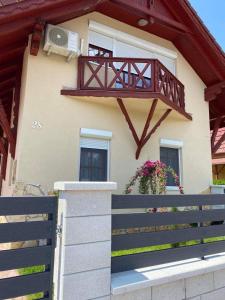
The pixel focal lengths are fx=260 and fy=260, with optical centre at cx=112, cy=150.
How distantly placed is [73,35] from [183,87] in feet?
14.0

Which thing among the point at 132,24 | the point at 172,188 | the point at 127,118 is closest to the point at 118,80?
the point at 127,118

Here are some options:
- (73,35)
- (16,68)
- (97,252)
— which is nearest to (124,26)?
(73,35)

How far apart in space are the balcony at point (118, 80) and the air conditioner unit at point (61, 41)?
0.47 metres

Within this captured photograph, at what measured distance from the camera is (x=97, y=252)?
276 centimetres

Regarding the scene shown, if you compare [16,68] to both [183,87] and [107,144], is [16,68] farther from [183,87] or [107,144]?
[183,87]

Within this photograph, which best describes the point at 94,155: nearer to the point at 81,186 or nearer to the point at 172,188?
the point at 172,188

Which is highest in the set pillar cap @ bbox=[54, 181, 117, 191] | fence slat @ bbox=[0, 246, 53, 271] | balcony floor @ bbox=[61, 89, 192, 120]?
balcony floor @ bbox=[61, 89, 192, 120]

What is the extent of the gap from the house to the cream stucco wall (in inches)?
1.0

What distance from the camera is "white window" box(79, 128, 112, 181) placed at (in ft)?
24.1

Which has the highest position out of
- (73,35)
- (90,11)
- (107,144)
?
(90,11)

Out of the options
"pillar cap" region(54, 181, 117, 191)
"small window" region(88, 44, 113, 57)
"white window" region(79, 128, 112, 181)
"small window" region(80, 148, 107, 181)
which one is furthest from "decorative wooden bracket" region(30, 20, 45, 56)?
"pillar cap" region(54, 181, 117, 191)

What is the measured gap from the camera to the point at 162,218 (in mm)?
3367

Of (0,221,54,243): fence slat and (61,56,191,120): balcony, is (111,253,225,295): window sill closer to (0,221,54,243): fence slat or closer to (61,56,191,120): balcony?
(0,221,54,243): fence slat

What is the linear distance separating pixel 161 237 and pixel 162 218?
24 centimetres
